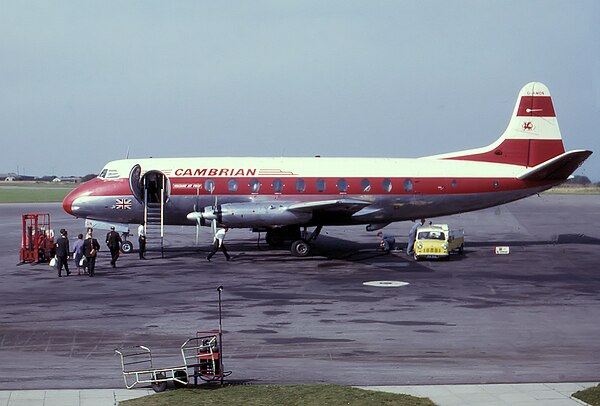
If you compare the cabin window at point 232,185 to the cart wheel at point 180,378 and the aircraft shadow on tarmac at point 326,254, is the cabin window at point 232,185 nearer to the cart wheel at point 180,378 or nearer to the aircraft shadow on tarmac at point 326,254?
the aircraft shadow on tarmac at point 326,254

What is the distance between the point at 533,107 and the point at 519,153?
2681 mm

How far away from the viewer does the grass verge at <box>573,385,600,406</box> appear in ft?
42.7

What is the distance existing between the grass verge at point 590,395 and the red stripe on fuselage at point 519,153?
26.7m

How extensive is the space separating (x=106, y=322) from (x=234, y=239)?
2804cm

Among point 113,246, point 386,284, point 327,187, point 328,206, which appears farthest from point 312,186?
point 386,284

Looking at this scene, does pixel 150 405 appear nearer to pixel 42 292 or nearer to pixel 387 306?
pixel 387 306

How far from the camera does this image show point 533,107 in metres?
40.3

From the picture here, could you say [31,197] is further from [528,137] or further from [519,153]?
[528,137]

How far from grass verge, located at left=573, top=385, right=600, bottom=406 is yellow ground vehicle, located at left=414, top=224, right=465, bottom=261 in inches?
865

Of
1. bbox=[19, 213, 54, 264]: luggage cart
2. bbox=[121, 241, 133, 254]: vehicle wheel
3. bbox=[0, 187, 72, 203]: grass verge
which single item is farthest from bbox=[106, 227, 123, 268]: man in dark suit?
bbox=[0, 187, 72, 203]: grass verge

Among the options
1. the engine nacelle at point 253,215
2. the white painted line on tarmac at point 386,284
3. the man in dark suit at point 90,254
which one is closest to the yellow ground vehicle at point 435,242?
the engine nacelle at point 253,215

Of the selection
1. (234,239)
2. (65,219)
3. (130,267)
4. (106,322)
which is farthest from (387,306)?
(65,219)

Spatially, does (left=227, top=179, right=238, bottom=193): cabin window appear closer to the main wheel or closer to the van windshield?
Result: the main wheel

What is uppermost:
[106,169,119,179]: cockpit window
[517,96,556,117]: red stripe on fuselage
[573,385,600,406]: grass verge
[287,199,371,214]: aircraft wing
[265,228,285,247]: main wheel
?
[517,96,556,117]: red stripe on fuselage
